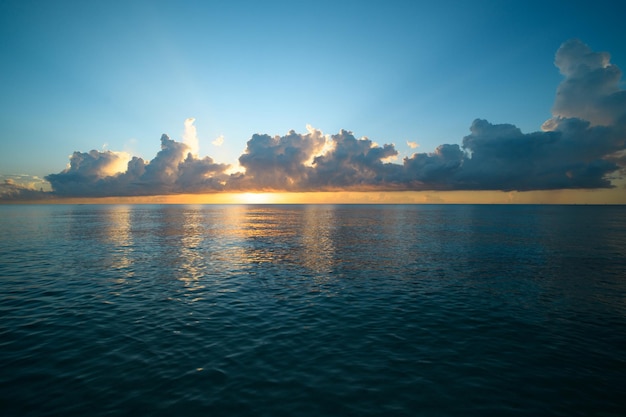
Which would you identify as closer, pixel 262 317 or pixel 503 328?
pixel 503 328

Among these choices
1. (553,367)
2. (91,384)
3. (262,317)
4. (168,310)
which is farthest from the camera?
(168,310)

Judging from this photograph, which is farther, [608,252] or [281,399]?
[608,252]

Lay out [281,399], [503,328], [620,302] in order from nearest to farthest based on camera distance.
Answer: [281,399]
[503,328]
[620,302]

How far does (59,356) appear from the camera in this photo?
54.2 ft

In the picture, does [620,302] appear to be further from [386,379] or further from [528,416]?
[386,379]

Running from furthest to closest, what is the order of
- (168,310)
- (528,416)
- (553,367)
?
(168,310)
(553,367)
(528,416)

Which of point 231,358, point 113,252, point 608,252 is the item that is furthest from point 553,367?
point 113,252

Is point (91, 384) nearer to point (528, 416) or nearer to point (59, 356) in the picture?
point (59, 356)

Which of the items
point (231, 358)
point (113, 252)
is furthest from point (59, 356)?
point (113, 252)

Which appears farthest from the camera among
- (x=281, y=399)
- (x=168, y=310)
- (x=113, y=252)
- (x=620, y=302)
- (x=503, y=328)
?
(x=113, y=252)

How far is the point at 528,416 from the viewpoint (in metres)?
12.0

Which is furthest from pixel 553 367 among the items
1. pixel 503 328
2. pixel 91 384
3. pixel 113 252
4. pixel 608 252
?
pixel 113 252

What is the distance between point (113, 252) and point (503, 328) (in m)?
57.5

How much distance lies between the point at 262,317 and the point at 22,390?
1288 centimetres
